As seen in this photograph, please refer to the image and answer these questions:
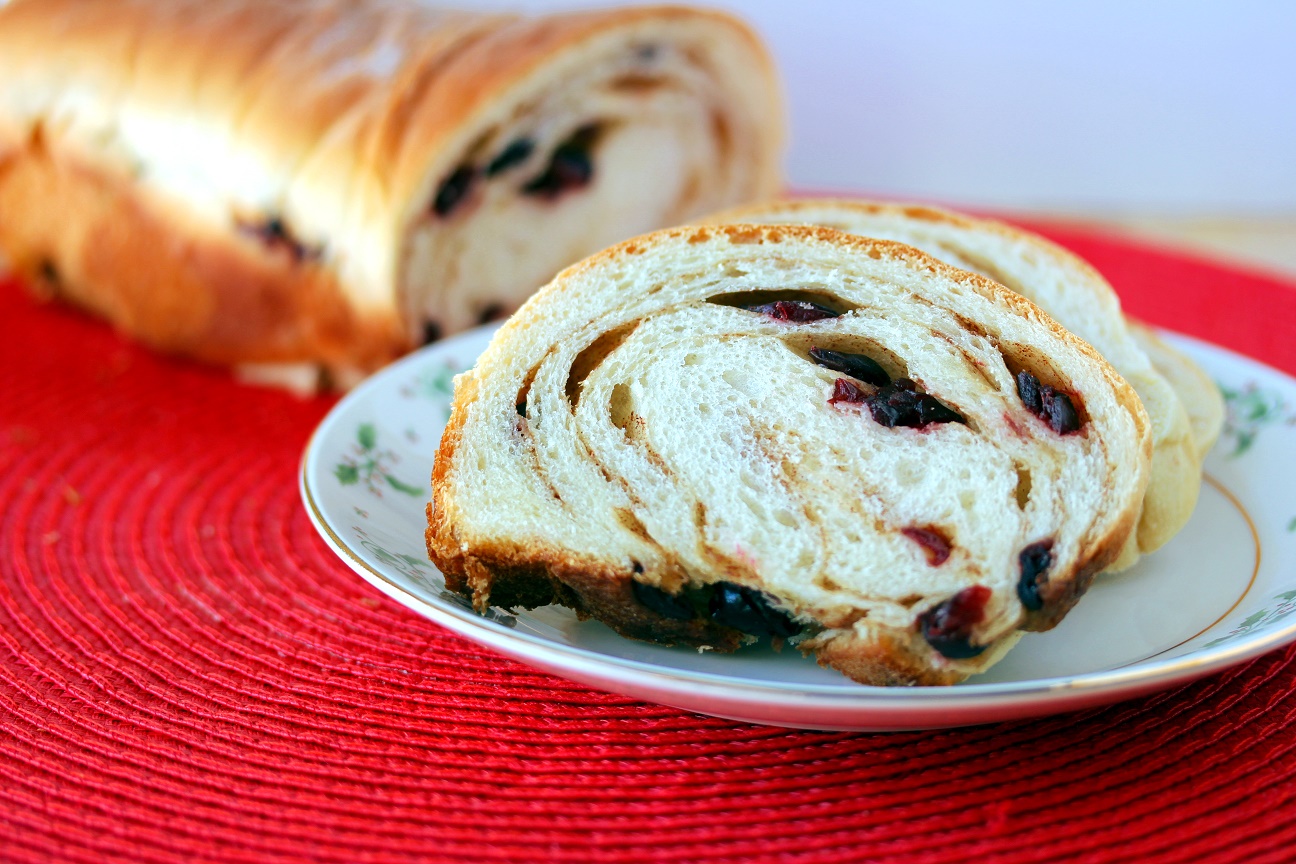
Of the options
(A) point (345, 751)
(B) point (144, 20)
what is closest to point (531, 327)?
(A) point (345, 751)

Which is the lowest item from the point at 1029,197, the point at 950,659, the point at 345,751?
the point at 1029,197

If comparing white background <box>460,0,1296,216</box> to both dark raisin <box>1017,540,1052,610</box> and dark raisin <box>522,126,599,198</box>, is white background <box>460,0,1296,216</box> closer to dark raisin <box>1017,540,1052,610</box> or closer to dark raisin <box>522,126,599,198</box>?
dark raisin <box>522,126,599,198</box>

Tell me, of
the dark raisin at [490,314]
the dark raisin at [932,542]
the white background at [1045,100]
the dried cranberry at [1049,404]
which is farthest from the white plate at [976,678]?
the white background at [1045,100]

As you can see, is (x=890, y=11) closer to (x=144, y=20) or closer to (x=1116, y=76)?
(x=1116, y=76)

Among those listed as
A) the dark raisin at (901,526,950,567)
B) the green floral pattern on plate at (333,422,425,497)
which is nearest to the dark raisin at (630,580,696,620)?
the dark raisin at (901,526,950,567)

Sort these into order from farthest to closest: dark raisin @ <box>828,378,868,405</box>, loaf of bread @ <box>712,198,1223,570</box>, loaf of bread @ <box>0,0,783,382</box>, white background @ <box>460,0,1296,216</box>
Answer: white background @ <box>460,0,1296,216</box> → loaf of bread @ <box>0,0,783,382</box> → loaf of bread @ <box>712,198,1223,570</box> → dark raisin @ <box>828,378,868,405</box>

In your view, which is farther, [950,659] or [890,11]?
[890,11]
